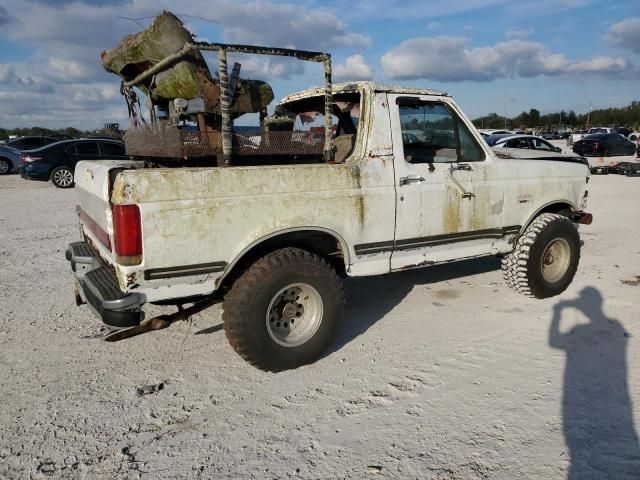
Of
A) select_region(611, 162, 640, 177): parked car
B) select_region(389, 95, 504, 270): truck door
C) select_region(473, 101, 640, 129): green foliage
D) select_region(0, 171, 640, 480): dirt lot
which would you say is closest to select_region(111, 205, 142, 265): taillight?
select_region(0, 171, 640, 480): dirt lot

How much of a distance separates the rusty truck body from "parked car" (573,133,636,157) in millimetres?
→ 23082

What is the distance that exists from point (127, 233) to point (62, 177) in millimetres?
13361

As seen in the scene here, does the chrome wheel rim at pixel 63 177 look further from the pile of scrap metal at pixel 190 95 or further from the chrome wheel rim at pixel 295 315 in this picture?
the chrome wheel rim at pixel 295 315

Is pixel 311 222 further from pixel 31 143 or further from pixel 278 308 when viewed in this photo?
pixel 31 143

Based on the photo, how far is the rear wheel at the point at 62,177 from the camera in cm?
1431

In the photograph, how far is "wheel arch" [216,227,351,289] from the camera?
3339 millimetres

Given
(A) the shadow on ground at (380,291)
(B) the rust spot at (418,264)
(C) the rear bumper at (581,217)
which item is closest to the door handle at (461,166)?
(B) the rust spot at (418,264)

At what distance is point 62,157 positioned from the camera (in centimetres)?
1432

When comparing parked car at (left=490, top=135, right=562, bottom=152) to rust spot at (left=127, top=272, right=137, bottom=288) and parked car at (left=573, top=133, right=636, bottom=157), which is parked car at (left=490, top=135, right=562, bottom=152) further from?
rust spot at (left=127, top=272, right=137, bottom=288)

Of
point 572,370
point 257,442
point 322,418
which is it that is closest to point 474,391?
point 572,370

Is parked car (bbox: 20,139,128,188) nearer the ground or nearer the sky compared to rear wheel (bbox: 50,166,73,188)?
nearer the sky

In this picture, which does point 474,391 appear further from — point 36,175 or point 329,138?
point 36,175

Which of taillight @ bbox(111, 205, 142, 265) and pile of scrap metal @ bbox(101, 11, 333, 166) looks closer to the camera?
taillight @ bbox(111, 205, 142, 265)

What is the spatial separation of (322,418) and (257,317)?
0.80 metres
